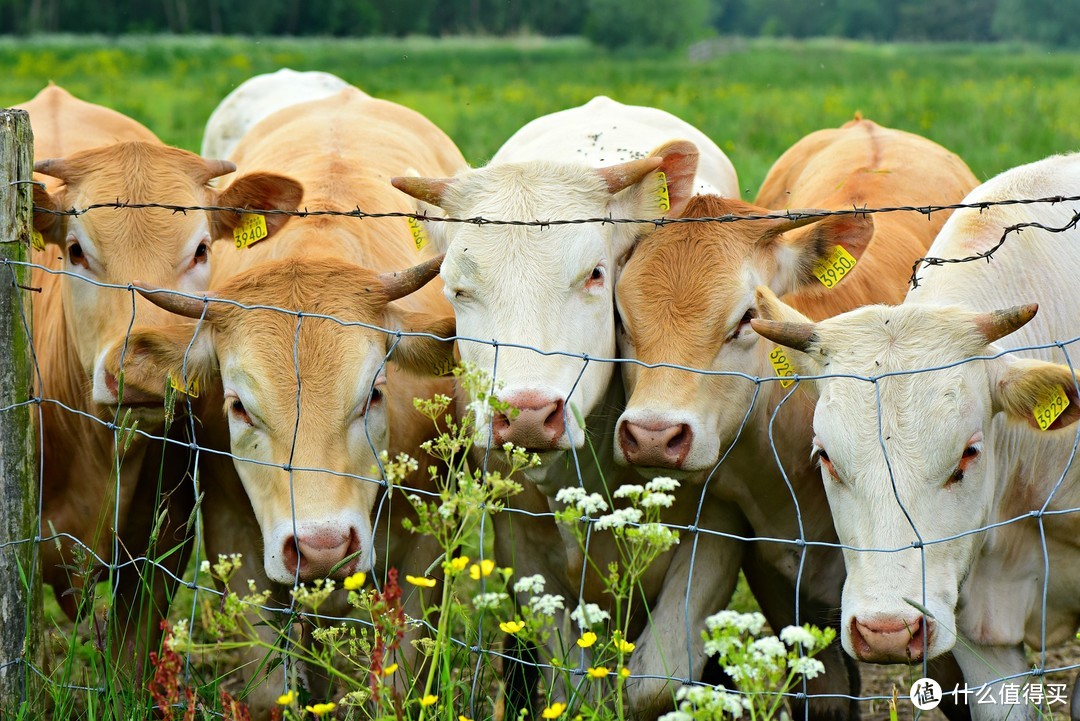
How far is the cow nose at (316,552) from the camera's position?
3.35 m

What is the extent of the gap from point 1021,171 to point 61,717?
11.6 feet

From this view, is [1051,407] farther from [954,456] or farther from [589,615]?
[589,615]

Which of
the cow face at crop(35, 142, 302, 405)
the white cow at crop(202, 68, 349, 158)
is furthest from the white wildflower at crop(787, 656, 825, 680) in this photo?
the white cow at crop(202, 68, 349, 158)

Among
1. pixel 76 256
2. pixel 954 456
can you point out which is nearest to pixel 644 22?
pixel 76 256

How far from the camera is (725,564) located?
417cm

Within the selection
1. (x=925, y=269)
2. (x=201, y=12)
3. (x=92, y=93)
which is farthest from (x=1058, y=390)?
(x=201, y=12)

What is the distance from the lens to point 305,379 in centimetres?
361

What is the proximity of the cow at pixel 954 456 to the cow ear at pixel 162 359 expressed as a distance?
1.73 metres

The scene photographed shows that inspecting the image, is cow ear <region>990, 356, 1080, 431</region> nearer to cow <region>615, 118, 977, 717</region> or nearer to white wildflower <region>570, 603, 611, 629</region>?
cow <region>615, 118, 977, 717</region>

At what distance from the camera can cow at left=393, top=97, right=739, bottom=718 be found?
347 cm

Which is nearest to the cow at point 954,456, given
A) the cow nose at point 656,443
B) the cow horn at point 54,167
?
the cow nose at point 656,443

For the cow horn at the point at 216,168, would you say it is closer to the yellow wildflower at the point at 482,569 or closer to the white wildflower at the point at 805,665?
the yellow wildflower at the point at 482,569

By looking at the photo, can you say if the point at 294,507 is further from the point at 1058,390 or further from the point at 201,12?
the point at 201,12

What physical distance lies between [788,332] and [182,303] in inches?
71.3
